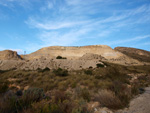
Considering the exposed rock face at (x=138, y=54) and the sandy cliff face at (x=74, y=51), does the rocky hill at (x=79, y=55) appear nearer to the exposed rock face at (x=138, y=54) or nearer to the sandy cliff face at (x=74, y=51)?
the sandy cliff face at (x=74, y=51)

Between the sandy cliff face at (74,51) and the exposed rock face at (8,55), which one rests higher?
the sandy cliff face at (74,51)

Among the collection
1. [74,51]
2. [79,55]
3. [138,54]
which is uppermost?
[138,54]

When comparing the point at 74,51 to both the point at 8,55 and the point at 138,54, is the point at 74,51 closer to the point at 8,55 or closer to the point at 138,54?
the point at 8,55

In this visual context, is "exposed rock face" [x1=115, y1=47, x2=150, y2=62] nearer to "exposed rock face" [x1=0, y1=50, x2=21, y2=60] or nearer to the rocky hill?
the rocky hill

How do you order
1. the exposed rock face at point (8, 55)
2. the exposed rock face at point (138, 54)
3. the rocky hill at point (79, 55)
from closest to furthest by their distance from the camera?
the rocky hill at point (79, 55), the exposed rock face at point (8, 55), the exposed rock face at point (138, 54)

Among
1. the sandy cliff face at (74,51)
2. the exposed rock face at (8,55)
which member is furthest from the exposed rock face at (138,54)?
the exposed rock face at (8,55)

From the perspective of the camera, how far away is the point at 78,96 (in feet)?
19.0

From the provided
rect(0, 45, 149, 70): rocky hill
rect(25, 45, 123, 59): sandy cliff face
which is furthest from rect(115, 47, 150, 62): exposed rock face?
rect(25, 45, 123, 59): sandy cliff face

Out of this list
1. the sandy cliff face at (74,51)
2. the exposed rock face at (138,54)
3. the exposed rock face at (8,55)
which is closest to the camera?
the exposed rock face at (8,55)

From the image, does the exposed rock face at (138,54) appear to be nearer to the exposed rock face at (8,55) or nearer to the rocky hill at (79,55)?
the rocky hill at (79,55)

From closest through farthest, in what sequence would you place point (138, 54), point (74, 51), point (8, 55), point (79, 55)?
point (8, 55), point (79, 55), point (74, 51), point (138, 54)

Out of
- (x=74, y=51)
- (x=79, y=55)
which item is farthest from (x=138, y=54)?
(x=74, y=51)

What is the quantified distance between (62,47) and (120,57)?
31.2m

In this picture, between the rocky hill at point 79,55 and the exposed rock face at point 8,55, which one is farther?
the exposed rock face at point 8,55
